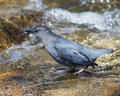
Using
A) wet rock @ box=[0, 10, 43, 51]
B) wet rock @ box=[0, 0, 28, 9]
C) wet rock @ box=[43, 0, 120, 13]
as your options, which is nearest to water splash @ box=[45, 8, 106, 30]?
wet rock @ box=[43, 0, 120, 13]

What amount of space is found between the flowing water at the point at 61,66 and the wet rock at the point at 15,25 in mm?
147

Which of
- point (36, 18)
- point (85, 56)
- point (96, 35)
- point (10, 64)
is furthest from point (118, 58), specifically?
point (36, 18)

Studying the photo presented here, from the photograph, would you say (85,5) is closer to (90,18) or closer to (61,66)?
(90,18)

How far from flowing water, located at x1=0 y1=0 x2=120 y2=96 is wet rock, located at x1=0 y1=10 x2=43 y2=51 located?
147 millimetres

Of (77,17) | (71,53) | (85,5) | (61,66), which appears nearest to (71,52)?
(71,53)

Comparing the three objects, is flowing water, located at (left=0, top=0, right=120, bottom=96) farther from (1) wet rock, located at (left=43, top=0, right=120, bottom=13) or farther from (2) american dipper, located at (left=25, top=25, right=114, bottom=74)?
(2) american dipper, located at (left=25, top=25, right=114, bottom=74)

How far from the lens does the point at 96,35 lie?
6770mm

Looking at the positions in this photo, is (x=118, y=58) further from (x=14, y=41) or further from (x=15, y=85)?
(x=14, y=41)

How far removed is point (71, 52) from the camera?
4.44 metres

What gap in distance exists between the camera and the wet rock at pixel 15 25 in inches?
252

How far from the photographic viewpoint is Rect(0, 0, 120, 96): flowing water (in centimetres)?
363

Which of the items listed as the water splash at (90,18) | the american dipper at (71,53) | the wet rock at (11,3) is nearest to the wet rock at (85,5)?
the water splash at (90,18)

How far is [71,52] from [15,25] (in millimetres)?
3112

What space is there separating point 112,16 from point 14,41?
409 centimetres
